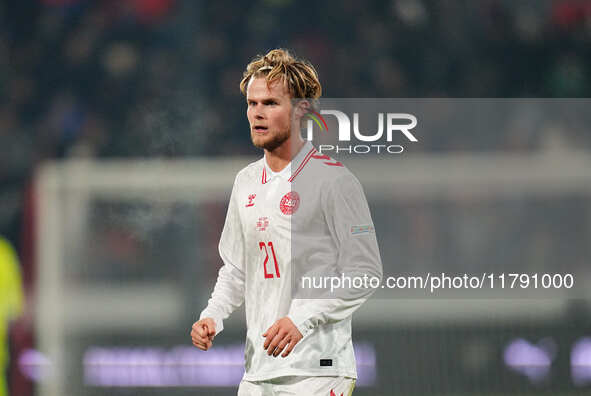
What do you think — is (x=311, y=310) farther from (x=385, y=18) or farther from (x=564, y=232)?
(x=385, y=18)

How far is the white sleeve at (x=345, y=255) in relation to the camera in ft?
8.06

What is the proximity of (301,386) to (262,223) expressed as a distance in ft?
1.67

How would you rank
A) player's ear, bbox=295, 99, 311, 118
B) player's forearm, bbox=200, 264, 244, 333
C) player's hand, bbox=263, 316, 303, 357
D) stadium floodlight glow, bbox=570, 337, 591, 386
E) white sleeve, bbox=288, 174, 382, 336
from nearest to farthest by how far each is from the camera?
1. player's hand, bbox=263, 316, 303, 357
2. white sleeve, bbox=288, 174, 382, 336
3. player's forearm, bbox=200, 264, 244, 333
4. player's ear, bbox=295, 99, 311, 118
5. stadium floodlight glow, bbox=570, 337, 591, 386

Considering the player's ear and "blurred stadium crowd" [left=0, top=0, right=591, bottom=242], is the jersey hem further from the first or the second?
"blurred stadium crowd" [left=0, top=0, right=591, bottom=242]

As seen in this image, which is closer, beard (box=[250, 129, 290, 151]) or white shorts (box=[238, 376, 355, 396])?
white shorts (box=[238, 376, 355, 396])

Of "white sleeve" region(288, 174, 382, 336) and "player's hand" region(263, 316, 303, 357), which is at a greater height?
"white sleeve" region(288, 174, 382, 336)

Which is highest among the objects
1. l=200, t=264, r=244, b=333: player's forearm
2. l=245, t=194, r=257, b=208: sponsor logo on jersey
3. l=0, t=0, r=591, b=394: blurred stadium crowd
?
l=0, t=0, r=591, b=394: blurred stadium crowd

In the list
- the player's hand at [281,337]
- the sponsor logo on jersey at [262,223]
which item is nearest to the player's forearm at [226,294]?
the sponsor logo on jersey at [262,223]

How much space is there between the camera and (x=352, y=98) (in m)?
4.45

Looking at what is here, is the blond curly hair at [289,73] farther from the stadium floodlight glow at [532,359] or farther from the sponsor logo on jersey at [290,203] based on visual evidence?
the stadium floodlight glow at [532,359]

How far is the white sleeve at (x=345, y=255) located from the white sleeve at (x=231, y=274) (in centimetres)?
27

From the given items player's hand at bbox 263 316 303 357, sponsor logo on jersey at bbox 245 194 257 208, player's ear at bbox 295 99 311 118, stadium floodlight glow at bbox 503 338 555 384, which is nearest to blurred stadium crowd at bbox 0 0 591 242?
stadium floodlight glow at bbox 503 338 555 384

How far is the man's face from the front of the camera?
2.70 metres

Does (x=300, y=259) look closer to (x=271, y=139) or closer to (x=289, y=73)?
(x=271, y=139)
